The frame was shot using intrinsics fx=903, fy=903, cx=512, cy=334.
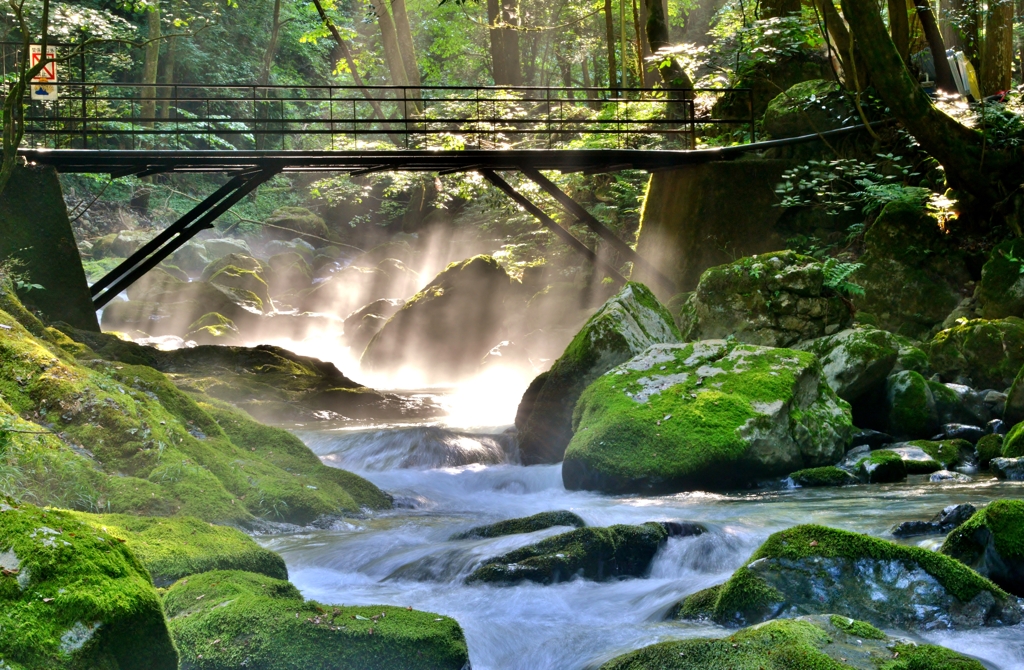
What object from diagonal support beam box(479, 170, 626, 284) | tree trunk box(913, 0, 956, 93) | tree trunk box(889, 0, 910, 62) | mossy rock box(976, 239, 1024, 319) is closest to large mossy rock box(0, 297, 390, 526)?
diagonal support beam box(479, 170, 626, 284)

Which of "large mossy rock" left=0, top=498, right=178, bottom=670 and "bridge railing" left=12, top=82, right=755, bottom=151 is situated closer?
"large mossy rock" left=0, top=498, right=178, bottom=670

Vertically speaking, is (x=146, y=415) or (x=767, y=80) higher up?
(x=767, y=80)

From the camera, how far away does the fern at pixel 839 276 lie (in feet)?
36.1

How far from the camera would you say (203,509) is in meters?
6.45

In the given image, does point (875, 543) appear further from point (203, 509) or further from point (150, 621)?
point (203, 509)

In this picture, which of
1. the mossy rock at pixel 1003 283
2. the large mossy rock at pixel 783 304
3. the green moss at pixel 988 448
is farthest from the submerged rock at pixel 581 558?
the mossy rock at pixel 1003 283

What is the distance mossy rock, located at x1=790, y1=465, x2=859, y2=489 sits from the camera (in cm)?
795

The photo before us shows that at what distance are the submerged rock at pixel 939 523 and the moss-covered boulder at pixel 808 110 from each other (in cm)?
875

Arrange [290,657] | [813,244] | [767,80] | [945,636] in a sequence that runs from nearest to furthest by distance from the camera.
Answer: [290,657] → [945,636] → [813,244] → [767,80]

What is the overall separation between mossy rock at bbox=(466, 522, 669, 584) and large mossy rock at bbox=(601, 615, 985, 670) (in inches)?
65.2

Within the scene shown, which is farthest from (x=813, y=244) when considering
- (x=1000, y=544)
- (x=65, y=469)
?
(x=65, y=469)

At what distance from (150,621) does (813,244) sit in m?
12.5

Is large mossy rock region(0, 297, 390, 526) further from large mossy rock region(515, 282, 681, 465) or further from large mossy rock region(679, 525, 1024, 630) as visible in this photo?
large mossy rock region(679, 525, 1024, 630)

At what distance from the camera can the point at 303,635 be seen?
12.1 ft
